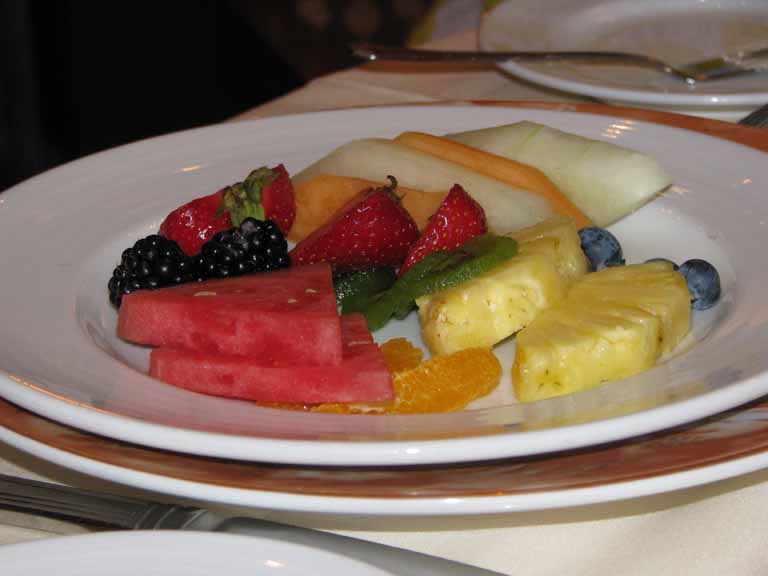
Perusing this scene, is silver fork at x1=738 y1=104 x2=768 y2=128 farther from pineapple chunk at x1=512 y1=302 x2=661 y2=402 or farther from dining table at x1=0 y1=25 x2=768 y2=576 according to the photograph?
dining table at x1=0 y1=25 x2=768 y2=576

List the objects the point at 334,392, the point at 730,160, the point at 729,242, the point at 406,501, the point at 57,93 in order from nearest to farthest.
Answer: the point at 406,501, the point at 334,392, the point at 729,242, the point at 730,160, the point at 57,93

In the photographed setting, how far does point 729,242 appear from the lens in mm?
1419

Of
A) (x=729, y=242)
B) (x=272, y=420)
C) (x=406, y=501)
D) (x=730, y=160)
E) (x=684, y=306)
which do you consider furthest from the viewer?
(x=730, y=160)

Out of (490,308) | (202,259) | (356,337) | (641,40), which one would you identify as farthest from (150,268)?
(641,40)

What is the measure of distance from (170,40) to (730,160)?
11.5 ft

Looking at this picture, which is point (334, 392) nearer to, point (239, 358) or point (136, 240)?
point (239, 358)

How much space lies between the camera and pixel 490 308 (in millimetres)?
1321

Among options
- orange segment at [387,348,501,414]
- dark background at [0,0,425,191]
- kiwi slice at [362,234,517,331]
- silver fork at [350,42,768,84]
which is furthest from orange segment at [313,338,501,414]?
dark background at [0,0,425,191]

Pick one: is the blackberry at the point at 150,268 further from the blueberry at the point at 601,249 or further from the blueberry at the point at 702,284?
the blueberry at the point at 702,284

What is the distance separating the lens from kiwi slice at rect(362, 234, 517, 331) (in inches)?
54.1

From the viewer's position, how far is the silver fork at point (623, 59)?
199cm

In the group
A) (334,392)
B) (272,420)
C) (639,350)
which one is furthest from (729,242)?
(272,420)

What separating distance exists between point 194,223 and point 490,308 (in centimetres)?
51

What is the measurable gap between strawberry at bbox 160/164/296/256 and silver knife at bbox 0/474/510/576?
0.67m
